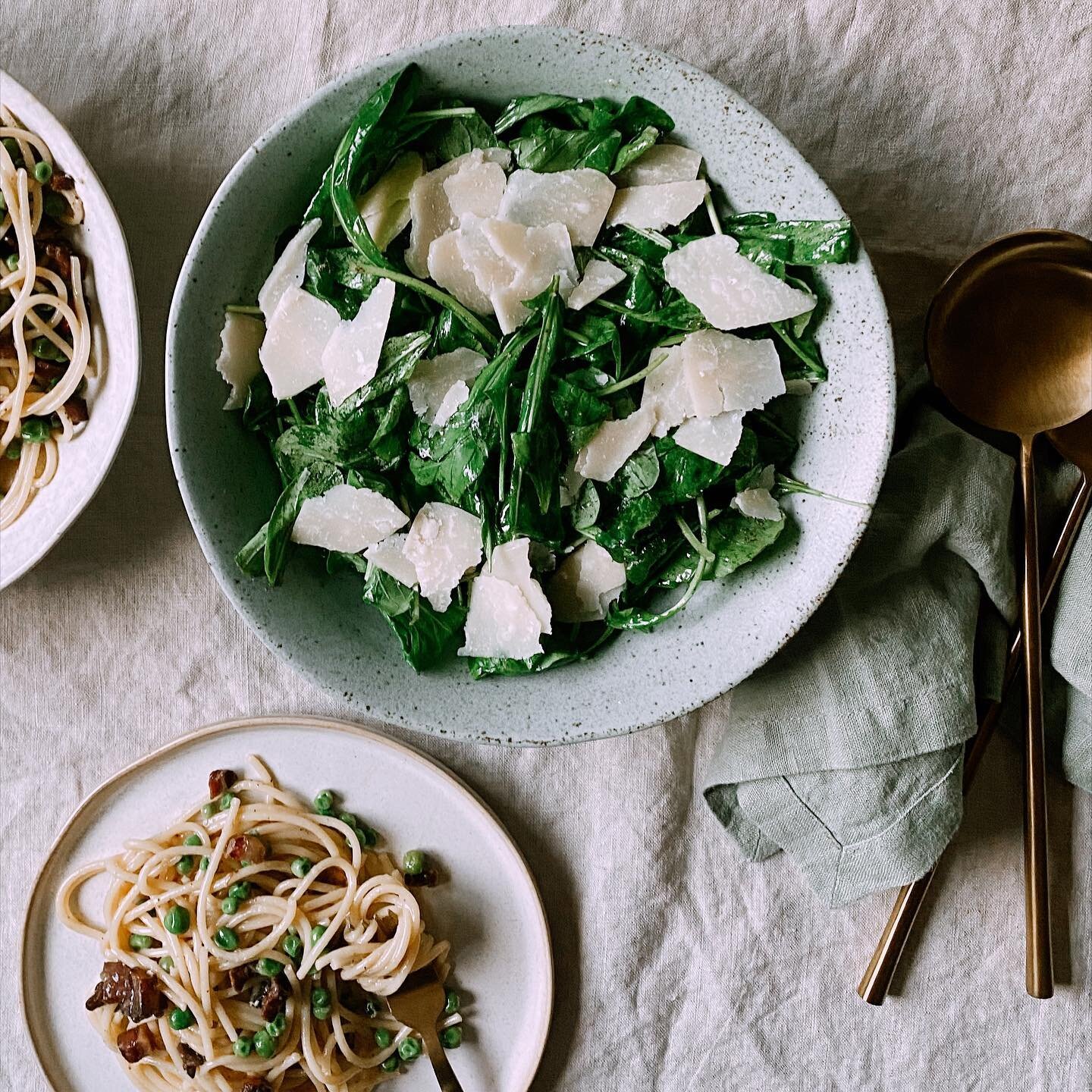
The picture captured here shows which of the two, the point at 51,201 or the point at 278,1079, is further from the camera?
the point at 278,1079

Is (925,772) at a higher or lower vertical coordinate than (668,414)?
lower

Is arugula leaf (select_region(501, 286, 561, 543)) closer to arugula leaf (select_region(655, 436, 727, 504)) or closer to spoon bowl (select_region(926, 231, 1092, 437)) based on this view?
arugula leaf (select_region(655, 436, 727, 504))

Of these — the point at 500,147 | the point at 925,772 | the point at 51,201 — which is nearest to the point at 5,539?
the point at 51,201

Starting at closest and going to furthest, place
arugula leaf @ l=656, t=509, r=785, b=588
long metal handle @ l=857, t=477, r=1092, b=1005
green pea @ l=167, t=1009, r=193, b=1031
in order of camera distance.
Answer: arugula leaf @ l=656, t=509, r=785, b=588 → long metal handle @ l=857, t=477, r=1092, b=1005 → green pea @ l=167, t=1009, r=193, b=1031

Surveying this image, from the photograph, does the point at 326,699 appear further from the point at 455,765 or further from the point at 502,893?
the point at 502,893

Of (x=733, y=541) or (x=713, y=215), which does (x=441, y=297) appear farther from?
(x=733, y=541)

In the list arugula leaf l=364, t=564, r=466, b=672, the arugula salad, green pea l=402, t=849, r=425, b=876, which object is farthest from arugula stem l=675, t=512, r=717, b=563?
green pea l=402, t=849, r=425, b=876

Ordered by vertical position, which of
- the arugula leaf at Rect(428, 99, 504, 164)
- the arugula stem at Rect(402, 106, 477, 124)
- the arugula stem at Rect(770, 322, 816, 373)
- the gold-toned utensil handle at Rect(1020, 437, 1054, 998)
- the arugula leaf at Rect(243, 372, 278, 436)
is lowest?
the gold-toned utensil handle at Rect(1020, 437, 1054, 998)

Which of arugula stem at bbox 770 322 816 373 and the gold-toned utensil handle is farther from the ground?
arugula stem at bbox 770 322 816 373
